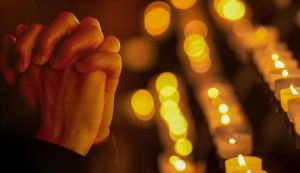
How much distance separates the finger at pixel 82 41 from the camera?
133cm

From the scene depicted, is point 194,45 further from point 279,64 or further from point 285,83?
point 285,83

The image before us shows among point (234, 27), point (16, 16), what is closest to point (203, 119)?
point (16, 16)

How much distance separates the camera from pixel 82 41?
4.39 feet

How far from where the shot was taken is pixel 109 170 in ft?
4.78

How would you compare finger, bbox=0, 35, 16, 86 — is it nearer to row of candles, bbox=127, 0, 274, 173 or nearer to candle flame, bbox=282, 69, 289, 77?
row of candles, bbox=127, 0, 274, 173

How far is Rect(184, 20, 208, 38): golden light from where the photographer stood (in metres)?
3.82

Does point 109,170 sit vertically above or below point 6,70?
below

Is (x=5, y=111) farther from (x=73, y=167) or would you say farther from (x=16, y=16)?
(x=16, y=16)

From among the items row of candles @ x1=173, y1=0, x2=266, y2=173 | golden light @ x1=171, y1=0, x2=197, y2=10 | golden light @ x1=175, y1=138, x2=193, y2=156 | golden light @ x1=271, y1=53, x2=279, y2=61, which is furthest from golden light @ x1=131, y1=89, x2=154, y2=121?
golden light @ x1=171, y1=0, x2=197, y2=10

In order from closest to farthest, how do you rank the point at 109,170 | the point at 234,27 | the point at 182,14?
the point at 109,170 < the point at 234,27 < the point at 182,14

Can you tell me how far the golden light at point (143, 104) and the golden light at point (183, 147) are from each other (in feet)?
1.49

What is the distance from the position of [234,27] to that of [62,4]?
6.14 ft

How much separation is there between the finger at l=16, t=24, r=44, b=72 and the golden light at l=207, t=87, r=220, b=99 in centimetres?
107

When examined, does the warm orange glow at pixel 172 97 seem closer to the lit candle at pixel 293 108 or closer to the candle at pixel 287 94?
the candle at pixel 287 94
